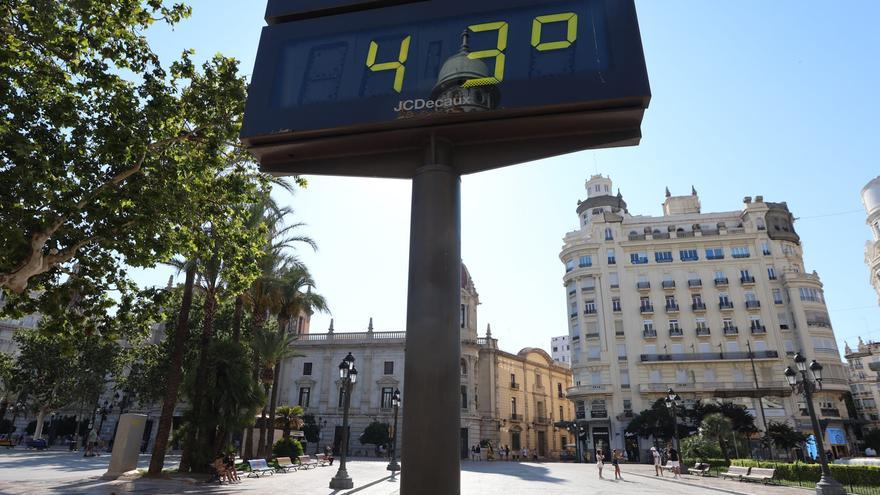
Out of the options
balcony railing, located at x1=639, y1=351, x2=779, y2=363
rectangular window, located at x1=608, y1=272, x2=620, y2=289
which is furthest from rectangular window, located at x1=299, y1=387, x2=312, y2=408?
rectangular window, located at x1=608, y1=272, x2=620, y2=289

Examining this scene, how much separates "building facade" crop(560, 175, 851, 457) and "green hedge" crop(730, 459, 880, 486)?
25570 mm

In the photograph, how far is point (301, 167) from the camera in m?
5.55

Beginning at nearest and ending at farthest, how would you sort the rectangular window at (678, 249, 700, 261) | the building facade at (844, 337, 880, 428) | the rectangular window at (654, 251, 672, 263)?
the rectangular window at (678, 249, 700, 261)
the rectangular window at (654, 251, 672, 263)
the building facade at (844, 337, 880, 428)

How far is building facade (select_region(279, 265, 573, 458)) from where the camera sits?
49.2 metres

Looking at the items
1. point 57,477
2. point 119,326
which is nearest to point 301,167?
point 119,326

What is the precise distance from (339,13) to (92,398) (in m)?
50.6

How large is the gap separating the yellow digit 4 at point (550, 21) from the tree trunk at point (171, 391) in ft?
59.4

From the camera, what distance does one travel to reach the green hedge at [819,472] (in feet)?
56.5

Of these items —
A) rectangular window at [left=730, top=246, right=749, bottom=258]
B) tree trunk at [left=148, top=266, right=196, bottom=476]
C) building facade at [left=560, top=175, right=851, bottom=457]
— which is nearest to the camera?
tree trunk at [left=148, top=266, right=196, bottom=476]

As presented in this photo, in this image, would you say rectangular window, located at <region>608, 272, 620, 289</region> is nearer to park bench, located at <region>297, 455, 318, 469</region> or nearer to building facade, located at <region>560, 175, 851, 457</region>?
building facade, located at <region>560, 175, 851, 457</region>

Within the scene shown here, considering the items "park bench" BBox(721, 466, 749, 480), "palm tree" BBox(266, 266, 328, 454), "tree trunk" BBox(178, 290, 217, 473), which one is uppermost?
"palm tree" BBox(266, 266, 328, 454)

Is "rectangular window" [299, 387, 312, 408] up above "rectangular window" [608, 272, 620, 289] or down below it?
below

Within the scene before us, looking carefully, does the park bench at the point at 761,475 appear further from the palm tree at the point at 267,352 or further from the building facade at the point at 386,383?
the building facade at the point at 386,383

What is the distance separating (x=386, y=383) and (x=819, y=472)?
36.5 meters
